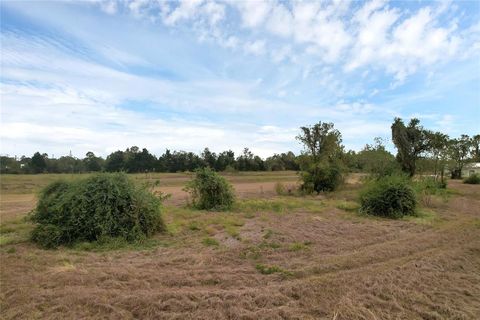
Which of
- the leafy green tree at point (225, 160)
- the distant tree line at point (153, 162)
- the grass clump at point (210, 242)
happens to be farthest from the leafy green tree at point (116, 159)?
the grass clump at point (210, 242)

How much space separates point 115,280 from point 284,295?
8.51ft

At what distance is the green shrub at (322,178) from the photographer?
64.3 ft

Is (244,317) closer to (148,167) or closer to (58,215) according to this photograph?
(58,215)

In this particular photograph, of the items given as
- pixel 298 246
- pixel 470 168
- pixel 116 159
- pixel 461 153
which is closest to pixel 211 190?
pixel 298 246

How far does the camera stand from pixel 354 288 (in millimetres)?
4484

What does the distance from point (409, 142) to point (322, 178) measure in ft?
35.7

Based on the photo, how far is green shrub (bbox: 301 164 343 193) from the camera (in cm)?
1961

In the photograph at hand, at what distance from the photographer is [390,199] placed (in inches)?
466

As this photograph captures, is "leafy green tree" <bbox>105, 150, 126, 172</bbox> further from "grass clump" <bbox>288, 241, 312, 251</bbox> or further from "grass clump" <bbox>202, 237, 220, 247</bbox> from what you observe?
"grass clump" <bbox>288, 241, 312, 251</bbox>

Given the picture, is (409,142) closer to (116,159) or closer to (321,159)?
(321,159)

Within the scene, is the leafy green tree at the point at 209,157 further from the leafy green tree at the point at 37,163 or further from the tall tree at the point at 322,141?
the tall tree at the point at 322,141

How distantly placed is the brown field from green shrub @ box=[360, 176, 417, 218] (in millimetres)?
2609

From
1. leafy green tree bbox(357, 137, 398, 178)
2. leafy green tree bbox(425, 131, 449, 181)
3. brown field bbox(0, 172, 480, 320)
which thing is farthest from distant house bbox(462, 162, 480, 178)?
brown field bbox(0, 172, 480, 320)

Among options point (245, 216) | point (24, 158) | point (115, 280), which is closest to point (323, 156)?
point (245, 216)
